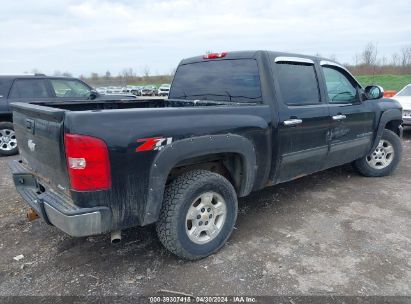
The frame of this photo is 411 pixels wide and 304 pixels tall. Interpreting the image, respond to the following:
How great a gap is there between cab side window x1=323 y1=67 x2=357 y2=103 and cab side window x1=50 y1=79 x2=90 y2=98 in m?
6.19

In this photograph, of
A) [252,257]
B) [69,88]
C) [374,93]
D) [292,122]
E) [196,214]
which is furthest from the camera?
[69,88]

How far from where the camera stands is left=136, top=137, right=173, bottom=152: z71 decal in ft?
8.64

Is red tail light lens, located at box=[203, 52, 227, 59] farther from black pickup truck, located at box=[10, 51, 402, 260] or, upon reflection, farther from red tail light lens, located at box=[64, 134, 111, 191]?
red tail light lens, located at box=[64, 134, 111, 191]

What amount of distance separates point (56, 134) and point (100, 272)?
1274mm

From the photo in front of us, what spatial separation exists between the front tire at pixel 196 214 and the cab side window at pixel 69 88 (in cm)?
641

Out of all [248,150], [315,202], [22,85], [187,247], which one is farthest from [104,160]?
[22,85]

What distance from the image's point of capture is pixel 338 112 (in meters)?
4.48

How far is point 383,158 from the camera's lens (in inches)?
226

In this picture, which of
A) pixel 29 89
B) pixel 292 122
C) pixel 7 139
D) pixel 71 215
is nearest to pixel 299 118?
pixel 292 122

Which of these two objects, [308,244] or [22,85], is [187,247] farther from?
[22,85]

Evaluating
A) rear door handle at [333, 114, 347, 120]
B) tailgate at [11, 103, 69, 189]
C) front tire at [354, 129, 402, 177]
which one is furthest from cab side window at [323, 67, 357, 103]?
tailgate at [11, 103, 69, 189]

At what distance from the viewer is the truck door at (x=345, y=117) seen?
4.50 metres

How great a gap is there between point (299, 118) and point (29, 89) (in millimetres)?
6521

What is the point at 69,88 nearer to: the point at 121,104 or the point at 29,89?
the point at 29,89
